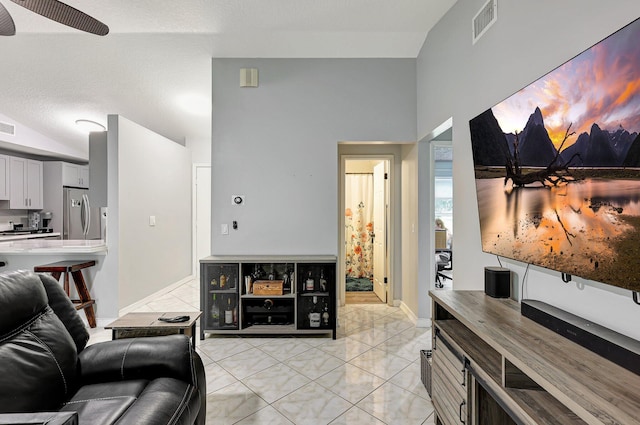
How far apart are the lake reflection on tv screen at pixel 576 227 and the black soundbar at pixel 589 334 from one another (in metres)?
0.20

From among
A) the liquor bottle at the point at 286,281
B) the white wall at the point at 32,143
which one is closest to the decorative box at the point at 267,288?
the liquor bottle at the point at 286,281

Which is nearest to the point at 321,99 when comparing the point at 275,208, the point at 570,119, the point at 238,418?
the point at 275,208

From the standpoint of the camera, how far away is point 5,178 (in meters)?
5.39

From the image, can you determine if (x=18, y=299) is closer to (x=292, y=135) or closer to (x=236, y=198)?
(x=236, y=198)

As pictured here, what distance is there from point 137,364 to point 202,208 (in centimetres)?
449

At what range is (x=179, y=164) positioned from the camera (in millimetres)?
5352

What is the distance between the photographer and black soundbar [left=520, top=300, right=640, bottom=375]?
1020 millimetres

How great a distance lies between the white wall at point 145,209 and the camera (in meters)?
3.82

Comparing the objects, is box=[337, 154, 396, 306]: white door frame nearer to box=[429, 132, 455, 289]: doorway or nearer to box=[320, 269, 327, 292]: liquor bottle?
box=[429, 132, 455, 289]: doorway

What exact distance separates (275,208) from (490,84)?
7.81 feet

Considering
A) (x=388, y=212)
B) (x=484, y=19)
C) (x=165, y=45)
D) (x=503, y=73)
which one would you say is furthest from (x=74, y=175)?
(x=503, y=73)

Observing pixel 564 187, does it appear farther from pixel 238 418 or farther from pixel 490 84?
pixel 238 418

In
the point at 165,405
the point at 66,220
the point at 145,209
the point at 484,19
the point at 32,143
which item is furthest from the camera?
the point at 66,220

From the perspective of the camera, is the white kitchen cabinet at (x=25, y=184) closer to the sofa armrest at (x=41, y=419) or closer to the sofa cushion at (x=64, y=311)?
the sofa cushion at (x=64, y=311)
